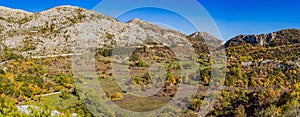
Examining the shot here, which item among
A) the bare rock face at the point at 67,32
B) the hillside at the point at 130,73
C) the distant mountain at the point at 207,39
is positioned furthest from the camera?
the bare rock face at the point at 67,32

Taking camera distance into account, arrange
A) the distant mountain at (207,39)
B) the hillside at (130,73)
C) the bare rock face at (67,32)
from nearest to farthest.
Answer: the distant mountain at (207,39), the hillside at (130,73), the bare rock face at (67,32)

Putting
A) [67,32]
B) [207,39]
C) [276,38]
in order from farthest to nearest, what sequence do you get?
[67,32] < [276,38] < [207,39]

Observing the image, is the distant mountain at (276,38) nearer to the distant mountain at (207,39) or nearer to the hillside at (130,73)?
the hillside at (130,73)

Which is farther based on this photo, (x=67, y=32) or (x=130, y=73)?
(x=67, y=32)

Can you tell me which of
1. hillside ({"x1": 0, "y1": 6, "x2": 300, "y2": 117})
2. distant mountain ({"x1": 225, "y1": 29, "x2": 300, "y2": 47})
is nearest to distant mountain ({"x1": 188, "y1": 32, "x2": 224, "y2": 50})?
hillside ({"x1": 0, "y1": 6, "x2": 300, "y2": 117})

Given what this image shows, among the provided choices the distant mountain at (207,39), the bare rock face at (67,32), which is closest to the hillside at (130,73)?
the distant mountain at (207,39)

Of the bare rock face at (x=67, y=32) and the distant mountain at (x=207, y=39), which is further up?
the bare rock face at (x=67, y=32)

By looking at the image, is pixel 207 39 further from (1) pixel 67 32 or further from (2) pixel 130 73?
(1) pixel 67 32

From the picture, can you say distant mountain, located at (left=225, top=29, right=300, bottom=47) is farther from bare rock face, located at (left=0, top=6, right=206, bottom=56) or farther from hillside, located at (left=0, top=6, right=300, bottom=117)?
bare rock face, located at (left=0, top=6, right=206, bottom=56)

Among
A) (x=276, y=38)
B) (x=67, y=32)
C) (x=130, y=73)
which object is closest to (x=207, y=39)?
(x=130, y=73)

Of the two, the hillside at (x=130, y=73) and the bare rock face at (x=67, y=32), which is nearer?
the hillside at (x=130, y=73)

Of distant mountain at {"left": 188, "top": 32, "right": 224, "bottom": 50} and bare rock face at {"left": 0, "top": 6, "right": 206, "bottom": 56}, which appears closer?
distant mountain at {"left": 188, "top": 32, "right": 224, "bottom": 50}

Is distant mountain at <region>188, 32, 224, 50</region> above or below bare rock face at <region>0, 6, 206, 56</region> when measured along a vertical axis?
below
